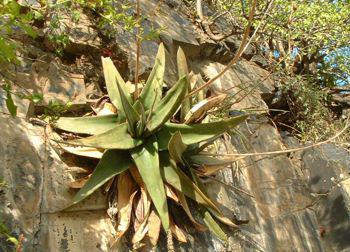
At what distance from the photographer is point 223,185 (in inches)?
129

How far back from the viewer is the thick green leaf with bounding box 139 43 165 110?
2.97m

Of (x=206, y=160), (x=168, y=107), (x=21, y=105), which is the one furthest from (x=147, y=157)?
(x=21, y=105)

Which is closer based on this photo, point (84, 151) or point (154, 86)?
point (84, 151)

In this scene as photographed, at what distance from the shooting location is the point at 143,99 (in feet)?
9.76

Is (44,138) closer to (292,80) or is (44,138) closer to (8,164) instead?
(8,164)

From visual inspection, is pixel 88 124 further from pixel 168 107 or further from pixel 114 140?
pixel 168 107

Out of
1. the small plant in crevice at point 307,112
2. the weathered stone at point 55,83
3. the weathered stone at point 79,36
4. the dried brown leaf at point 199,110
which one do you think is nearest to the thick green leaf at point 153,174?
the dried brown leaf at point 199,110

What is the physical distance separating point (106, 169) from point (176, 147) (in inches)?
14.7

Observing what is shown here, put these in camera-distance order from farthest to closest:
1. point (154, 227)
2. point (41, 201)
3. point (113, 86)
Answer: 1. point (113, 86)
2. point (154, 227)
3. point (41, 201)

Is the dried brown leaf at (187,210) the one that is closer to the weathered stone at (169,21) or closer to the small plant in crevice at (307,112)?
the weathered stone at (169,21)

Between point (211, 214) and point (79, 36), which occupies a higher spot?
point (79, 36)

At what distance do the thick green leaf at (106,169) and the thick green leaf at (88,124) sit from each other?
17 cm

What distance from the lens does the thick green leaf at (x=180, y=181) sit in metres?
2.74

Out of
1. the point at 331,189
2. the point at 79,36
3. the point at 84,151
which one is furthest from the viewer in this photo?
the point at 331,189
